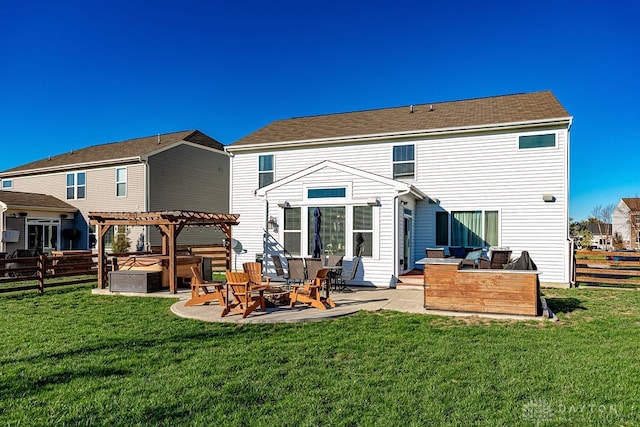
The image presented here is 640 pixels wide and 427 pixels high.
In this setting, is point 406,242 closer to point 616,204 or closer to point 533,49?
point 533,49

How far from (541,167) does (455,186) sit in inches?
106

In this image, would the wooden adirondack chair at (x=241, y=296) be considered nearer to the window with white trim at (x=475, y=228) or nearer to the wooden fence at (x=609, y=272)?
the window with white trim at (x=475, y=228)

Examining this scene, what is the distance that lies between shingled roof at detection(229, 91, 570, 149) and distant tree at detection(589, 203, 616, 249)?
182 ft

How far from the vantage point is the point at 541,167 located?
42.0 ft

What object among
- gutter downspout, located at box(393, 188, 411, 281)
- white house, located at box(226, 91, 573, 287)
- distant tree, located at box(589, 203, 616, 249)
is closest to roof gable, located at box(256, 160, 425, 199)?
white house, located at box(226, 91, 573, 287)

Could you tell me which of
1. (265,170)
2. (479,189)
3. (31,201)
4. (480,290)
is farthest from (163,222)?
(31,201)

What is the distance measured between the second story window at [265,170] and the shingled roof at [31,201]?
11607 mm

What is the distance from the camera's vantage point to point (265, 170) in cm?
1659

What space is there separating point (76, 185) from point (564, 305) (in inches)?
899

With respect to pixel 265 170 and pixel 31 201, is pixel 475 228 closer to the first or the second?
pixel 265 170

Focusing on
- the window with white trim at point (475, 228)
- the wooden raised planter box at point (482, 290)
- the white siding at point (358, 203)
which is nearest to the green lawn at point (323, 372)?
the wooden raised planter box at point (482, 290)

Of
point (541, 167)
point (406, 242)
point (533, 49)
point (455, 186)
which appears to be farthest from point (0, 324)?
point (533, 49)

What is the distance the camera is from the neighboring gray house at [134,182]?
19.0 meters

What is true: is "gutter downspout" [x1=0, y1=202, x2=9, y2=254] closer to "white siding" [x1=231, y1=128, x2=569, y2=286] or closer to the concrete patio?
the concrete patio
